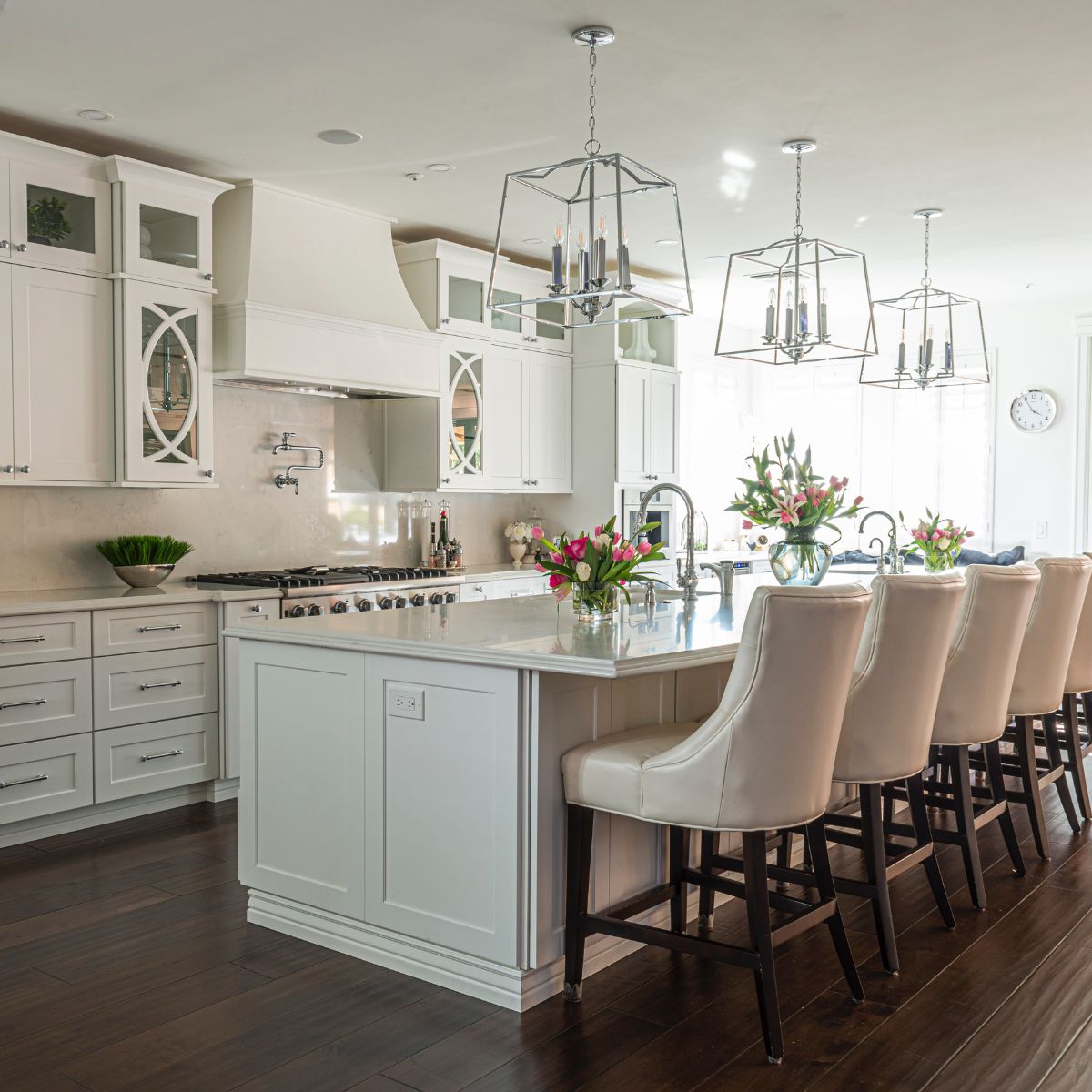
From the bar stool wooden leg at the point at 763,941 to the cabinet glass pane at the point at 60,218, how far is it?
3495 mm

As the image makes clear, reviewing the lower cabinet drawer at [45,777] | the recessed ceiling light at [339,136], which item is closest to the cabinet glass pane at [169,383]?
the recessed ceiling light at [339,136]

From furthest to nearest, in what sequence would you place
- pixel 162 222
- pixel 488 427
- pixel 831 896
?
pixel 488 427, pixel 162 222, pixel 831 896

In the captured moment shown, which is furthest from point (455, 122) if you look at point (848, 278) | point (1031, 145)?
point (848, 278)

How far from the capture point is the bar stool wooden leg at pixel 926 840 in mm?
3216

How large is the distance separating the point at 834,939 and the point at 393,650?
4.28 feet

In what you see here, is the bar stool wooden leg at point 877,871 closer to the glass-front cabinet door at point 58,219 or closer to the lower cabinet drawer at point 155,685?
the lower cabinet drawer at point 155,685

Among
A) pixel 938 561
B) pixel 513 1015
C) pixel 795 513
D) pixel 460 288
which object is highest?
pixel 460 288

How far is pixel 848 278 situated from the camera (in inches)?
291

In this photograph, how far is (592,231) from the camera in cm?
307

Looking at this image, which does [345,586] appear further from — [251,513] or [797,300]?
[797,300]

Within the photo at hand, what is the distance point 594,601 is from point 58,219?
8.89 feet

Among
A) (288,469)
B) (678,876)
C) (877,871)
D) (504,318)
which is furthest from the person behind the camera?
(504,318)

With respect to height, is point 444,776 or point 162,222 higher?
point 162,222

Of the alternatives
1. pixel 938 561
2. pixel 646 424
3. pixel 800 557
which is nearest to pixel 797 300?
pixel 800 557
